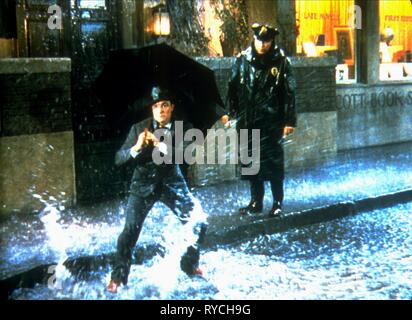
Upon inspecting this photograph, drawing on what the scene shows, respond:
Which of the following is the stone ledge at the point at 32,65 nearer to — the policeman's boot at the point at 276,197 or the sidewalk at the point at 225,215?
the sidewalk at the point at 225,215

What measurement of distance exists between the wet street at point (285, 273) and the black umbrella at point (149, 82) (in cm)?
138

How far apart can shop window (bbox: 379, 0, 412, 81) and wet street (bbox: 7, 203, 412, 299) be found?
7.31 m

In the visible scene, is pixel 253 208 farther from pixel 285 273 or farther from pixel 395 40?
pixel 395 40

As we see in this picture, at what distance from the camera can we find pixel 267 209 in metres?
8.65

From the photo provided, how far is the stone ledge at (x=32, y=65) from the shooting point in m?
8.39

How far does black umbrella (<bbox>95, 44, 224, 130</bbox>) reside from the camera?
5.73 m

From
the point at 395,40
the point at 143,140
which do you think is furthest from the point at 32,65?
the point at 395,40

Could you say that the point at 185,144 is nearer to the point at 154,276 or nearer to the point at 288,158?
the point at 154,276

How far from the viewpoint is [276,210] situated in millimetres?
8305

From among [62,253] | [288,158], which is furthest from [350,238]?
[288,158]

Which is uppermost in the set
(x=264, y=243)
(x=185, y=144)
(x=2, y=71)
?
(x=2, y=71)

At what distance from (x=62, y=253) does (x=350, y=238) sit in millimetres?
3092

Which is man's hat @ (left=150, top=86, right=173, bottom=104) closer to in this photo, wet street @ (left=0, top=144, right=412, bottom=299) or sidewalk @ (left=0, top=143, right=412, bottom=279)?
wet street @ (left=0, top=144, right=412, bottom=299)

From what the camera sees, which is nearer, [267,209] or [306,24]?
[267,209]
